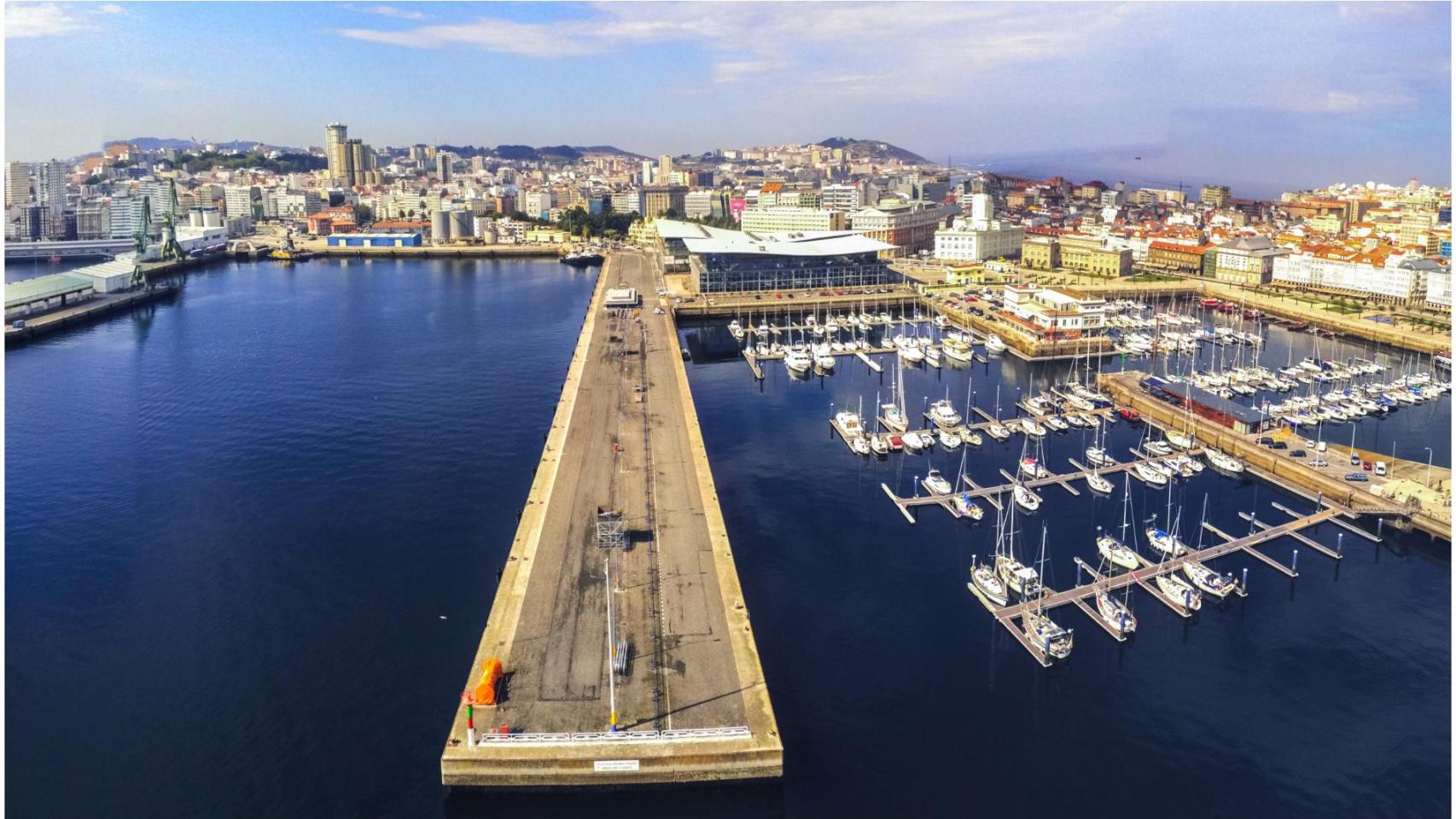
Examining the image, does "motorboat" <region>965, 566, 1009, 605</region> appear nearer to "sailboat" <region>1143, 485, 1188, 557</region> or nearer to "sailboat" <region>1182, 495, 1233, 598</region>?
"sailboat" <region>1182, 495, 1233, 598</region>

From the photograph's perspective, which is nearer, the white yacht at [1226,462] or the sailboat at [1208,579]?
the sailboat at [1208,579]

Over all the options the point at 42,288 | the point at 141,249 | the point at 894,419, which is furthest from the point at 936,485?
the point at 141,249

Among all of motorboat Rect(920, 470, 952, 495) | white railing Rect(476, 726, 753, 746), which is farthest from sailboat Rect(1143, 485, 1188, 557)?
white railing Rect(476, 726, 753, 746)

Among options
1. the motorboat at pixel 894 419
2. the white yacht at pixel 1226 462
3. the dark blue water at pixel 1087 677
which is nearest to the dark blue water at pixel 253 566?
the dark blue water at pixel 1087 677

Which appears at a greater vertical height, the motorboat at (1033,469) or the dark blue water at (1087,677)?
the motorboat at (1033,469)

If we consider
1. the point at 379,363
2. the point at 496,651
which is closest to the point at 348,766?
the point at 496,651

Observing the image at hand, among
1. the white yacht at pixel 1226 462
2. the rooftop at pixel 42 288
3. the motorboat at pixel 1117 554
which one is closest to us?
the motorboat at pixel 1117 554

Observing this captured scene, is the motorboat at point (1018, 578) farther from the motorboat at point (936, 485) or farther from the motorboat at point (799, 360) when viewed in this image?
the motorboat at point (799, 360)

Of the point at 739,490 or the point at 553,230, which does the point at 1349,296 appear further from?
the point at 553,230
